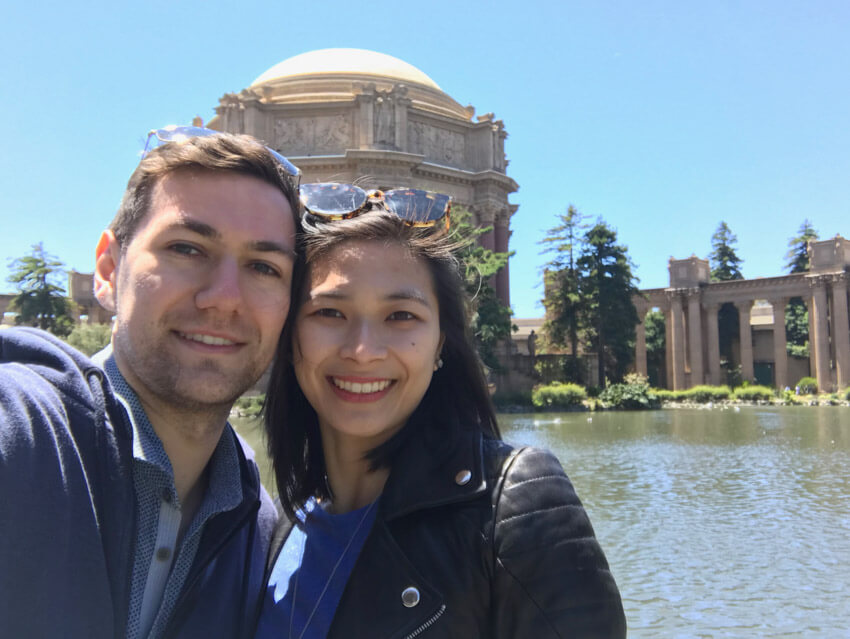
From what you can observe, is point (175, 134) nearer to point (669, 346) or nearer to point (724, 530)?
point (724, 530)

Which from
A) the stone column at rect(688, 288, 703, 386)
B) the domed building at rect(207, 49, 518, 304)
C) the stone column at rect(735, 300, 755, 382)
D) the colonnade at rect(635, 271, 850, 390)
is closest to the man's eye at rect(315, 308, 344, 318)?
the domed building at rect(207, 49, 518, 304)

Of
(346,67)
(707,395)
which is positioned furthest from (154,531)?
(346,67)

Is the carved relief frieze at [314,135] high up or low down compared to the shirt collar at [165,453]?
up

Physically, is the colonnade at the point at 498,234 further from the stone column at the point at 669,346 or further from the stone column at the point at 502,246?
the stone column at the point at 669,346

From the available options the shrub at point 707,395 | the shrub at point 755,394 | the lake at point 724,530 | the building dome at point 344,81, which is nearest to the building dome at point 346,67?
the building dome at point 344,81

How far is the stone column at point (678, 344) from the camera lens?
5483 cm

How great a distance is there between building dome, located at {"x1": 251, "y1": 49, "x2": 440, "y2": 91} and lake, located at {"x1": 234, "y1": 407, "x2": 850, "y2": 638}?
34694 millimetres

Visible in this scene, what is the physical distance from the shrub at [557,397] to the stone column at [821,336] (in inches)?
842

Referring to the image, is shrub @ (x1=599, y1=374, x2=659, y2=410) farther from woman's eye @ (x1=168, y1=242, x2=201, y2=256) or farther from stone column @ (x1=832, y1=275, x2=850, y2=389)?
woman's eye @ (x1=168, y1=242, x2=201, y2=256)

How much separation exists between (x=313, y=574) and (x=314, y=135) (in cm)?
4355

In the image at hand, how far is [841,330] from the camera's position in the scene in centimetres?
4775

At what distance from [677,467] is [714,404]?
29.3 meters

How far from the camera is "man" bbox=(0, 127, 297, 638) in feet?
5.23

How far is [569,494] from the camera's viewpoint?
1825 mm
